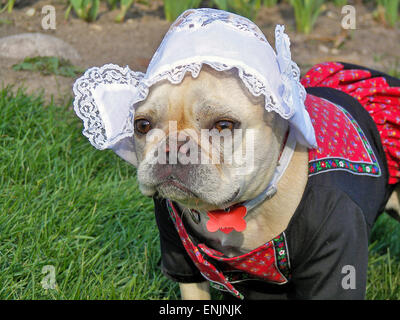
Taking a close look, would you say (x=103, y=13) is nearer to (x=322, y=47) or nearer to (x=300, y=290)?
(x=322, y=47)

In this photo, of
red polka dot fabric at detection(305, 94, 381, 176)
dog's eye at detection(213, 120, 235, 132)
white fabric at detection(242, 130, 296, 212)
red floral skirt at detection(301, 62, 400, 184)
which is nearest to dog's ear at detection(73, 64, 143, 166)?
dog's eye at detection(213, 120, 235, 132)

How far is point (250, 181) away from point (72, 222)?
3.22ft

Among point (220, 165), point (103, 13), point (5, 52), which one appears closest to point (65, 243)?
point (220, 165)

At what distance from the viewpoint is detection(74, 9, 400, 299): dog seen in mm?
1813

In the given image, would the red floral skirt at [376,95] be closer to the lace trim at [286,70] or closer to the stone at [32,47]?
the lace trim at [286,70]

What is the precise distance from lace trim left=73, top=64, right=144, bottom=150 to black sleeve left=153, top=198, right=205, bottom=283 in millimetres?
333

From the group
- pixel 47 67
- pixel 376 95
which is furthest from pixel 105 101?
pixel 47 67

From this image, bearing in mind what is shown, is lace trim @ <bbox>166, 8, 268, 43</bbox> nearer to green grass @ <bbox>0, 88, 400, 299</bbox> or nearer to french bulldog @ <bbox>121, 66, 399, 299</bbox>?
french bulldog @ <bbox>121, 66, 399, 299</bbox>

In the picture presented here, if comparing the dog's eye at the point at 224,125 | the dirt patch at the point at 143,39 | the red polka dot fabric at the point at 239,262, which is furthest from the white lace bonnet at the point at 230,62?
the dirt patch at the point at 143,39

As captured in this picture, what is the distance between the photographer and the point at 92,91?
2.05 metres

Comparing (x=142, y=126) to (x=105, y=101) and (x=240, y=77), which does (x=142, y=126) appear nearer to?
(x=105, y=101)

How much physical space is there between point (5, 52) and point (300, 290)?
2.42 meters

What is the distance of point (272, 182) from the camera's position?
1.96 meters

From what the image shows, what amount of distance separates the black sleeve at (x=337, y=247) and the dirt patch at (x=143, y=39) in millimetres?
1893
